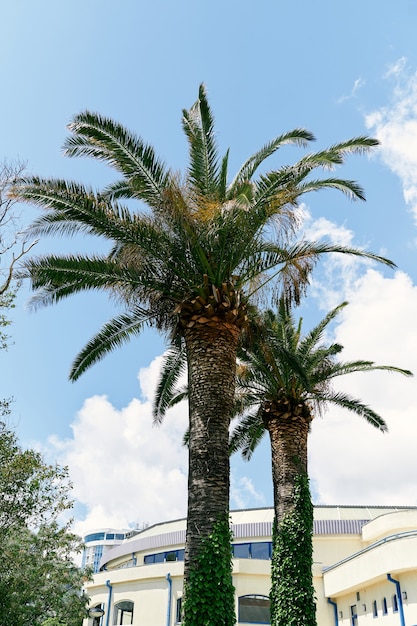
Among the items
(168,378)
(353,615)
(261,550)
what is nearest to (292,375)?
(168,378)

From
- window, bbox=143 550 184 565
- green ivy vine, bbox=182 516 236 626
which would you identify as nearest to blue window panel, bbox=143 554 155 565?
window, bbox=143 550 184 565

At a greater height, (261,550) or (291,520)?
(261,550)

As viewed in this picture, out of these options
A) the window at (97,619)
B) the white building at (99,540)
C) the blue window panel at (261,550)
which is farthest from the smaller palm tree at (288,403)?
the white building at (99,540)

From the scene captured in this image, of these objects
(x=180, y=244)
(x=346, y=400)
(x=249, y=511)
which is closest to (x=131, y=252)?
(x=180, y=244)

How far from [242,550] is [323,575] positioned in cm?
600

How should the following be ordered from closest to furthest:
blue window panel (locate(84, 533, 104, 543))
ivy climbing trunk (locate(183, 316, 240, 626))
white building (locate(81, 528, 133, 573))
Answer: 1. ivy climbing trunk (locate(183, 316, 240, 626))
2. white building (locate(81, 528, 133, 573))
3. blue window panel (locate(84, 533, 104, 543))

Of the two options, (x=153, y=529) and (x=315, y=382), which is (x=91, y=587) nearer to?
(x=153, y=529)

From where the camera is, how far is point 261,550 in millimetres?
31578

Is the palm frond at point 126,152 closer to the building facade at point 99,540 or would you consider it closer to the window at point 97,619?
the window at point 97,619

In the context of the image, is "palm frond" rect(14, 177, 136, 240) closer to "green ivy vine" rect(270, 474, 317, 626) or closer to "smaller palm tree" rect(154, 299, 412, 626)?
"smaller palm tree" rect(154, 299, 412, 626)

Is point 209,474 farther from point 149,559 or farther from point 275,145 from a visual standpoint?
point 149,559

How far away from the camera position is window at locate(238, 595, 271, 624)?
26.7 m

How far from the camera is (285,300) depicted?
1419cm

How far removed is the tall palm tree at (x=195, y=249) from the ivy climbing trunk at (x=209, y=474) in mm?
27
